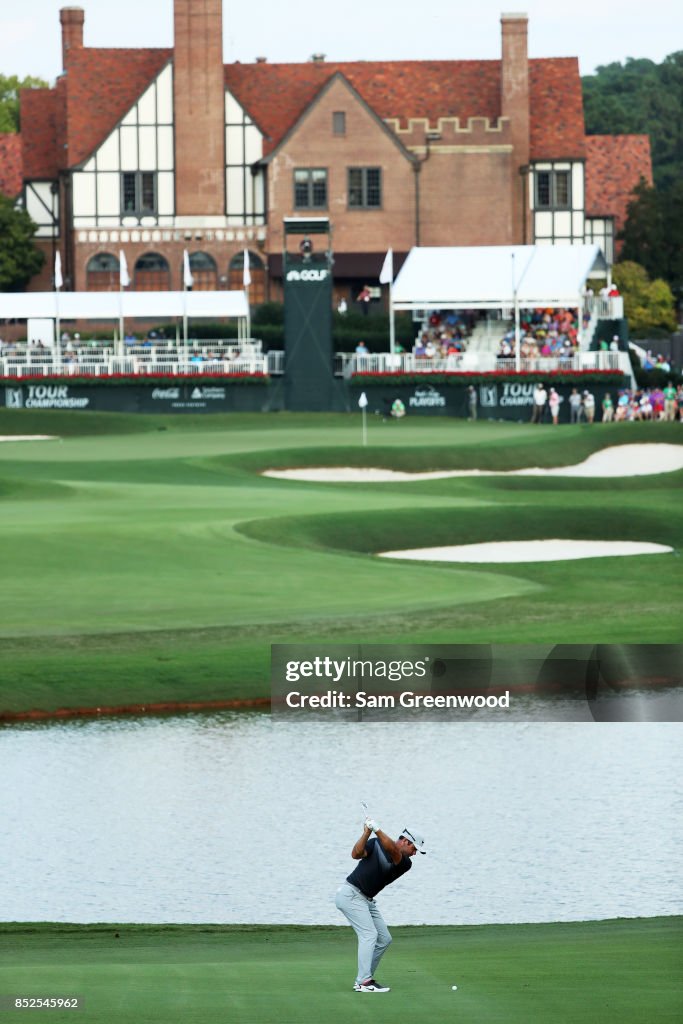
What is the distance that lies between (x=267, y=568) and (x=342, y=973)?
1884 centimetres

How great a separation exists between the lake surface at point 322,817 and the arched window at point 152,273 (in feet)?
224

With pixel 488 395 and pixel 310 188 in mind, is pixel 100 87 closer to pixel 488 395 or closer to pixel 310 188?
pixel 310 188

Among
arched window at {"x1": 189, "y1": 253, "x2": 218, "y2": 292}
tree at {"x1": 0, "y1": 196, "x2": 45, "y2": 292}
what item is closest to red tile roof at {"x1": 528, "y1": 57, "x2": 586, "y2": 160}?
arched window at {"x1": 189, "y1": 253, "x2": 218, "y2": 292}

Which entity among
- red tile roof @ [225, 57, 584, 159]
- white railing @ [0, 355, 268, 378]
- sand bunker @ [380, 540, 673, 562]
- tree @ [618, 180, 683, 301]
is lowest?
sand bunker @ [380, 540, 673, 562]

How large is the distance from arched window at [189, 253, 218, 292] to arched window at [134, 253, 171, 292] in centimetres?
125

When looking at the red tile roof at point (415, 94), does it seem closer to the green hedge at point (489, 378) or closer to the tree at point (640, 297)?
the tree at point (640, 297)

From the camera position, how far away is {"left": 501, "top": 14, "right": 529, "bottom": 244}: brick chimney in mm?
90250

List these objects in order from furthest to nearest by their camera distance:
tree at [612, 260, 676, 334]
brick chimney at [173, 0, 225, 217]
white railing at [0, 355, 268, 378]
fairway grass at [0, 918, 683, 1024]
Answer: tree at [612, 260, 676, 334], brick chimney at [173, 0, 225, 217], white railing at [0, 355, 268, 378], fairway grass at [0, 918, 683, 1024]

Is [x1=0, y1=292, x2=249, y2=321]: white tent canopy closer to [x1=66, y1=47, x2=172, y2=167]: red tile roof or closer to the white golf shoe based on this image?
[x1=66, y1=47, x2=172, y2=167]: red tile roof

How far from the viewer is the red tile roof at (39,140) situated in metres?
96.2

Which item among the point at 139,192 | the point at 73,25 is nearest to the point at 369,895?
the point at 139,192

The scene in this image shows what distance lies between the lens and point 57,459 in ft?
174

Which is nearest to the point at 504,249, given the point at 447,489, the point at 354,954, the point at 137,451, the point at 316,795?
the point at 137,451

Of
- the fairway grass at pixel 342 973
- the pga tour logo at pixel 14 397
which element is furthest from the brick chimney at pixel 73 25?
the fairway grass at pixel 342 973
